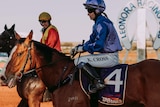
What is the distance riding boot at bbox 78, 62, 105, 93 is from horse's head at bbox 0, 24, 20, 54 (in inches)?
99.4

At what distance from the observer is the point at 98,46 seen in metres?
7.10

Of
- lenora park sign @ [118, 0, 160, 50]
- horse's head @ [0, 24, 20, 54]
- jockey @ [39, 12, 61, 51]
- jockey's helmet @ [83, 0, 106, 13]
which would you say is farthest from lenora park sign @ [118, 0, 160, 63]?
Result: jockey's helmet @ [83, 0, 106, 13]

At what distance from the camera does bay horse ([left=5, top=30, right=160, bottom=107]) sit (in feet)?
A: 22.8

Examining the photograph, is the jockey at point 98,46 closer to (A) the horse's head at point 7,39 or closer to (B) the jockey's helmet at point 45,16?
(A) the horse's head at point 7,39

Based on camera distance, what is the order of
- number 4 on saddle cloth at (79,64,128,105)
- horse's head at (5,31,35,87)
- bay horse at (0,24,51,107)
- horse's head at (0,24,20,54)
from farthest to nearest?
1. bay horse at (0,24,51,107)
2. horse's head at (0,24,20,54)
3. horse's head at (5,31,35,87)
4. number 4 on saddle cloth at (79,64,128,105)

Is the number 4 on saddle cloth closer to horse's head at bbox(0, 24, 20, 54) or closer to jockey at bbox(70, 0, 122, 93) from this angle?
jockey at bbox(70, 0, 122, 93)

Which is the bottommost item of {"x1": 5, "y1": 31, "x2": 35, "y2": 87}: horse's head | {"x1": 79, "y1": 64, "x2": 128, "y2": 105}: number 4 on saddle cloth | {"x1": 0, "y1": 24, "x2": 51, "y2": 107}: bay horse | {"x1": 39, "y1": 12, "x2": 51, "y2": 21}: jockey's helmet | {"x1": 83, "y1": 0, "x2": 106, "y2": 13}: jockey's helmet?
{"x1": 0, "y1": 24, "x2": 51, "y2": 107}: bay horse

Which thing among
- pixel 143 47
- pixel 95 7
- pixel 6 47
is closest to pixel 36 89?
pixel 6 47

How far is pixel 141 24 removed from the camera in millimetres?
17031

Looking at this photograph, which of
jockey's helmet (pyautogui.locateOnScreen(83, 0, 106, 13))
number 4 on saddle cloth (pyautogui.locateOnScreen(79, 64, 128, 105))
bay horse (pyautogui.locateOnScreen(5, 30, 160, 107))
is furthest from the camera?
jockey's helmet (pyautogui.locateOnScreen(83, 0, 106, 13))

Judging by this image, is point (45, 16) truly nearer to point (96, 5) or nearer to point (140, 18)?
point (96, 5)

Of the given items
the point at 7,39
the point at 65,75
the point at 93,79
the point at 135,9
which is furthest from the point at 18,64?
the point at 135,9

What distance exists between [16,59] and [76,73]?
3.23 feet

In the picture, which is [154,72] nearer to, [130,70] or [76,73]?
[130,70]
